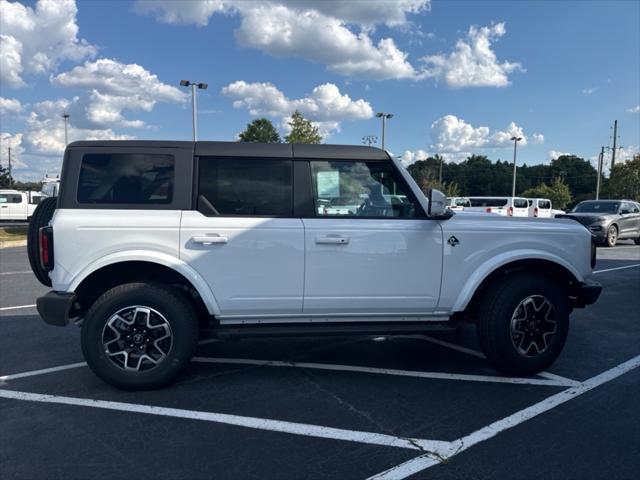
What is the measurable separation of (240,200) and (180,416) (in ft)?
5.58

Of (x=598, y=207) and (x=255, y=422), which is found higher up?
(x=598, y=207)

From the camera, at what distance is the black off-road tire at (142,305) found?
12.3ft

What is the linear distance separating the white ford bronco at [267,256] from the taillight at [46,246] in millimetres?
10

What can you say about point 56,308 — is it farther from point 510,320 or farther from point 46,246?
point 510,320

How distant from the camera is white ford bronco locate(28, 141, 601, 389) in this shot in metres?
3.79

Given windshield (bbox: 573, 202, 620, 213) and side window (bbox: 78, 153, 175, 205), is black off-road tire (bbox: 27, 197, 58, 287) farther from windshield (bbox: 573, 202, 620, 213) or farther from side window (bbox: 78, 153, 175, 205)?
windshield (bbox: 573, 202, 620, 213)

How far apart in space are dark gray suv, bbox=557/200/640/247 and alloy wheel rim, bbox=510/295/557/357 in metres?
13.1

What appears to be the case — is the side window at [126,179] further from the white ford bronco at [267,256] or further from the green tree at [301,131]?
the green tree at [301,131]

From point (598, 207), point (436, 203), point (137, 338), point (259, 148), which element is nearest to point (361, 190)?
point (436, 203)

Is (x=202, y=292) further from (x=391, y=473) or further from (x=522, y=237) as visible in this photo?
(x=522, y=237)

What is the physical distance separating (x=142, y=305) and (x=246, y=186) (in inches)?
49.4

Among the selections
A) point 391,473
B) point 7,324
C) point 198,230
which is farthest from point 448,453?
point 7,324

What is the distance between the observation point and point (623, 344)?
17.0 ft

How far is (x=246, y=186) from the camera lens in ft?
13.1
